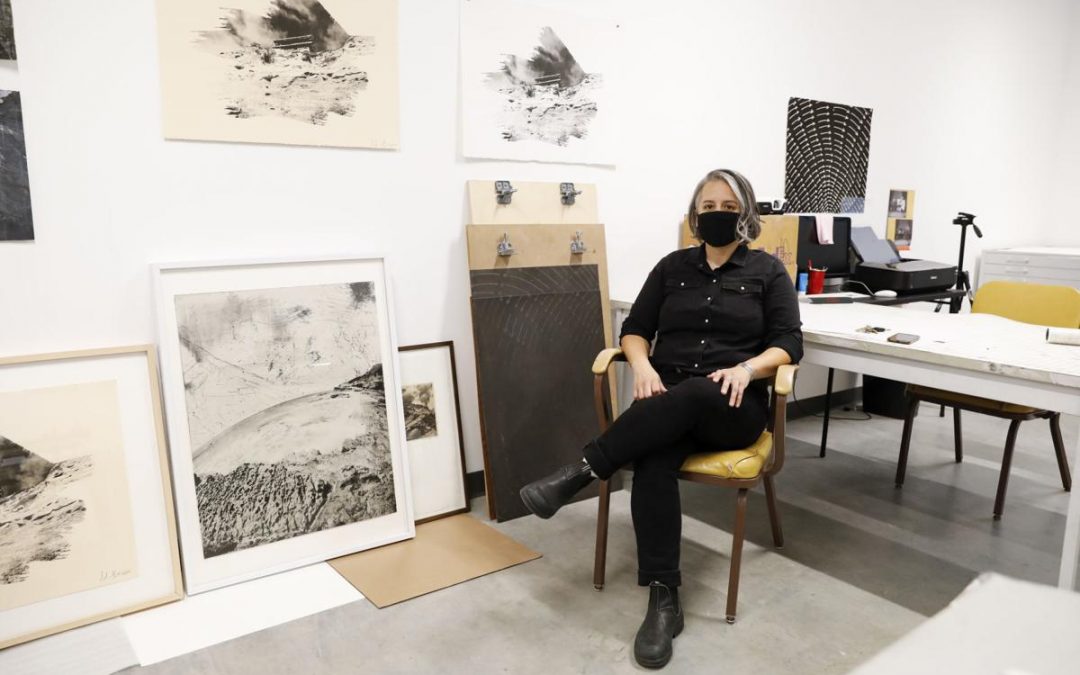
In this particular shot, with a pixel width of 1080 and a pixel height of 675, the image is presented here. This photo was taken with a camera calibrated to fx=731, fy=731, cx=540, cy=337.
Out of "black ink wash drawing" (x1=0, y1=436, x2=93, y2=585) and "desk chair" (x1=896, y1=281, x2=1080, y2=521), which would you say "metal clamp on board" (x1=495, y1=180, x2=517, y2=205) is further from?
"desk chair" (x1=896, y1=281, x2=1080, y2=521)

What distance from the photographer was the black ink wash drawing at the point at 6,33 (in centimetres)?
193

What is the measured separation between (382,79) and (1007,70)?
476 centimetres

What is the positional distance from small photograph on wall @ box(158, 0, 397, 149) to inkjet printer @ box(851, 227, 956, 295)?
2582 mm

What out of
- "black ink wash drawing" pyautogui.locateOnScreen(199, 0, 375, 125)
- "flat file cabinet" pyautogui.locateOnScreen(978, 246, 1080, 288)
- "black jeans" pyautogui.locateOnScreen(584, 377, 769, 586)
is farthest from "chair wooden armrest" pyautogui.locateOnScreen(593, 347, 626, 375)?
"flat file cabinet" pyautogui.locateOnScreen(978, 246, 1080, 288)

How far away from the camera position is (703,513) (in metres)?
2.88

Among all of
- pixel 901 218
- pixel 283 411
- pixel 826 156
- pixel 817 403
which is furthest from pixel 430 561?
pixel 901 218

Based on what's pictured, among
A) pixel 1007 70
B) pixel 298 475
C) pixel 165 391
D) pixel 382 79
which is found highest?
pixel 1007 70

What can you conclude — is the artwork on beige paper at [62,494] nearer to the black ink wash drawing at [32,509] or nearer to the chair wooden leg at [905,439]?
the black ink wash drawing at [32,509]

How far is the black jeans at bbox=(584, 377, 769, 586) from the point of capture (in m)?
2.07

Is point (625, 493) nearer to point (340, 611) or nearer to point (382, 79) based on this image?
point (340, 611)

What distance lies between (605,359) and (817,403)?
2.49 metres

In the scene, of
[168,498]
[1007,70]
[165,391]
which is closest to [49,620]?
[168,498]

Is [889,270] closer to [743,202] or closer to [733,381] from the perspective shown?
[743,202]

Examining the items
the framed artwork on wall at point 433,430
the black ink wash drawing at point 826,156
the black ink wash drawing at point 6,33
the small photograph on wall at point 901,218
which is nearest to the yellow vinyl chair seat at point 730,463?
the framed artwork on wall at point 433,430
